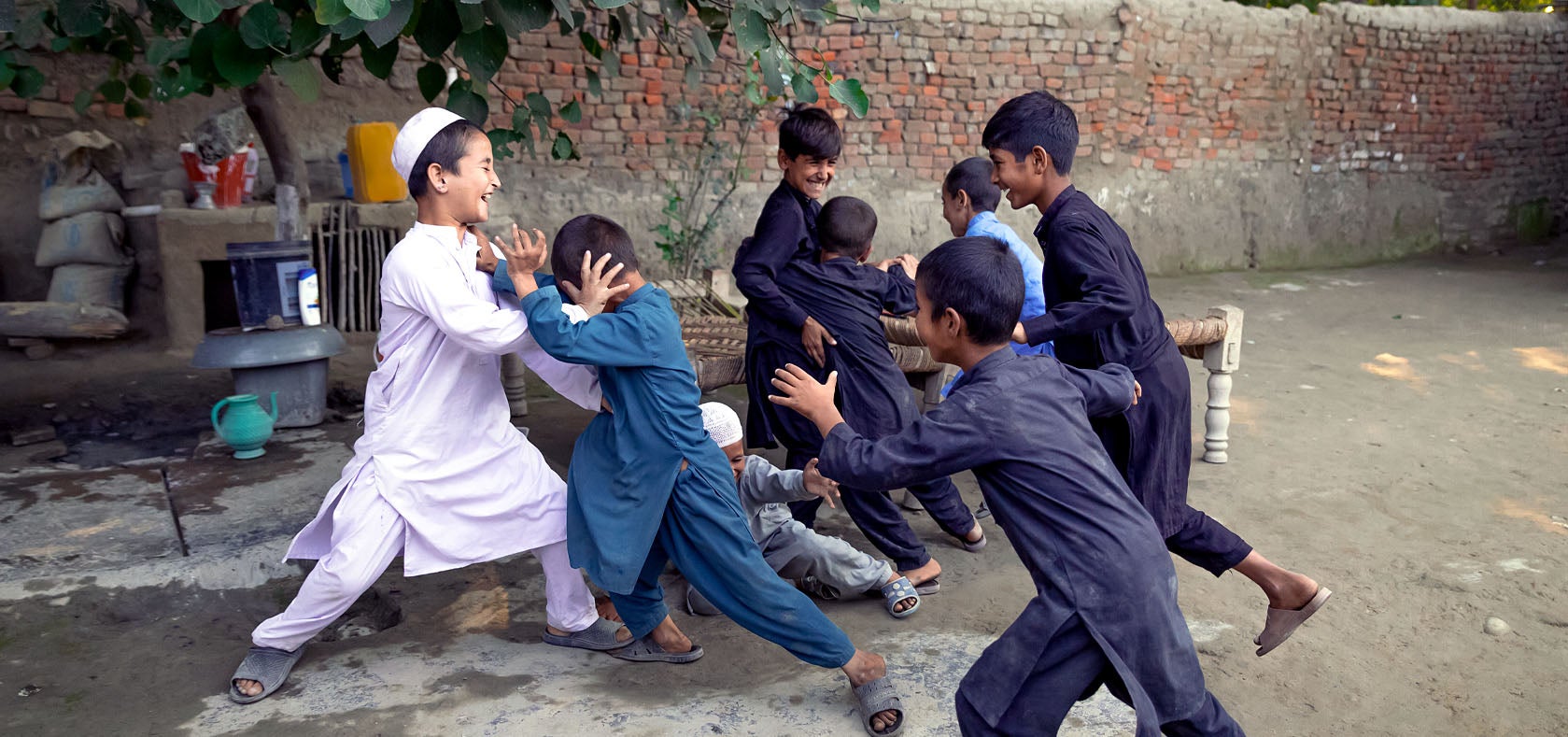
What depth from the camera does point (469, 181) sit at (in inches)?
104

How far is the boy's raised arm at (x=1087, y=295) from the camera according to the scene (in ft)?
8.82

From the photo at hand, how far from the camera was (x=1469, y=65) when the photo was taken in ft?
35.9

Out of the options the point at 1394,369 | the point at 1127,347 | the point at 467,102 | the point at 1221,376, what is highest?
the point at 467,102

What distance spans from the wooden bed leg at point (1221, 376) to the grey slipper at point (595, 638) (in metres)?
2.77

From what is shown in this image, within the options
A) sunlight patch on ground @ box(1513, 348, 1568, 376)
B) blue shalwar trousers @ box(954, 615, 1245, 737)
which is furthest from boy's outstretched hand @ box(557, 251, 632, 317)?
sunlight patch on ground @ box(1513, 348, 1568, 376)

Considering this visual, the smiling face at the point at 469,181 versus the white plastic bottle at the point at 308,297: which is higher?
the smiling face at the point at 469,181

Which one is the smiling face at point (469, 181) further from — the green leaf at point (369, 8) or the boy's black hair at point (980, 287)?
the boy's black hair at point (980, 287)

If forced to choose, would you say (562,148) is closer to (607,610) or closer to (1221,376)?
(607,610)

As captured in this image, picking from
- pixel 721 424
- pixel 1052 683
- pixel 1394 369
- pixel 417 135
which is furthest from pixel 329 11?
pixel 1394 369

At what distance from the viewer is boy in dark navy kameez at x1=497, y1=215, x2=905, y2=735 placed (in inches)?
96.4

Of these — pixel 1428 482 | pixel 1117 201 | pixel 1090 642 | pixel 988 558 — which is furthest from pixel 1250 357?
pixel 1090 642

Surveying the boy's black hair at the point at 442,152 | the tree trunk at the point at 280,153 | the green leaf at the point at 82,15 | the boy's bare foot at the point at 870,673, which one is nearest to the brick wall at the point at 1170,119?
the tree trunk at the point at 280,153

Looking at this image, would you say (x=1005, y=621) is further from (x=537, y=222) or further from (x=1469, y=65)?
(x=1469, y=65)

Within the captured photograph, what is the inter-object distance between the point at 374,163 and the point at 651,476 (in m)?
4.80
